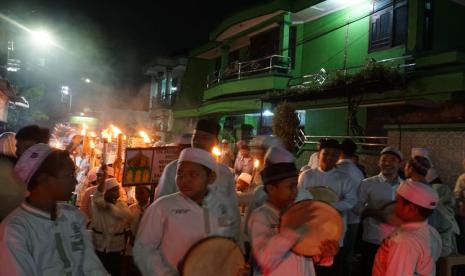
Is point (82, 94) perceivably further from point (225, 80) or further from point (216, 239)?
point (216, 239)

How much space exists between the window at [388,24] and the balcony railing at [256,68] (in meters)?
4.82

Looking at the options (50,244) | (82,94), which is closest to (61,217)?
(50,244)

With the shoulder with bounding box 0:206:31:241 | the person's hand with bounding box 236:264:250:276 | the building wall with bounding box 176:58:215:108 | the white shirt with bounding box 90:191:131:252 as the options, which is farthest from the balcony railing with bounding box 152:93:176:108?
the shoulder with bounding box 0:206:31:241

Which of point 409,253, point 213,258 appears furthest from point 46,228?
point 409,253

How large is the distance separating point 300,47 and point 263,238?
17.6 m

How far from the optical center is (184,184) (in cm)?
315

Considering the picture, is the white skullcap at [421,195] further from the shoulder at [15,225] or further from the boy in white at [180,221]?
the shoulder at [15,225]

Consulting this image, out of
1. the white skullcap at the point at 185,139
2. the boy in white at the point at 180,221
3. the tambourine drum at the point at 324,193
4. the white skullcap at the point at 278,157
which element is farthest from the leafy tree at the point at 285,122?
the boy in white at the point at 180,221

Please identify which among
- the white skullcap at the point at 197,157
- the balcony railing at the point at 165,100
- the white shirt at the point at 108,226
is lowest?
the white shirt at the point at 108,226

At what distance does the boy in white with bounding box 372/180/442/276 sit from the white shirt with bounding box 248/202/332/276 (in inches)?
26.8

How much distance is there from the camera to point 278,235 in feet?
9.32

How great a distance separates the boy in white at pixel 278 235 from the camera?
111 inches

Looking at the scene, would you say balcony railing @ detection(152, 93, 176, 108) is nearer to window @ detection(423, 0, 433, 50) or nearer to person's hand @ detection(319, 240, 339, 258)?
window @ detection(423, 0, 433, 50)

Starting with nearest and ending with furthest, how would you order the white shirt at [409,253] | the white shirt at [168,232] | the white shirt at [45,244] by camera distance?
the white shirt at [45,244], the white shirt at [168,232], the white shirt at [409,253]
